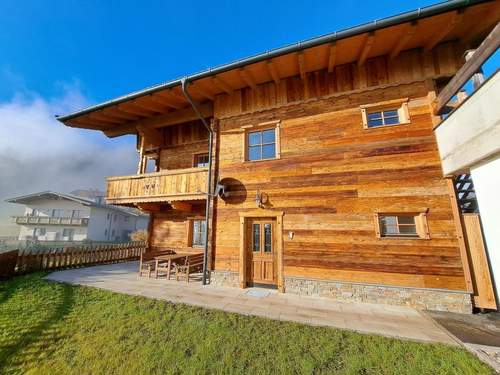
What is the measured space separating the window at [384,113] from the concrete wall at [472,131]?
109 centimetres

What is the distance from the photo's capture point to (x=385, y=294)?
5.72m

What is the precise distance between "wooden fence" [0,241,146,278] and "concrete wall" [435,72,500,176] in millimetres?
15471

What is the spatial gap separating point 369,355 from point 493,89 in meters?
5.52

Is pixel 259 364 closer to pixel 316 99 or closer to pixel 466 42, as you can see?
pixel 316 99

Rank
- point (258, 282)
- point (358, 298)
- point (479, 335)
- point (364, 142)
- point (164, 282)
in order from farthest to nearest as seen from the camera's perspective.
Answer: point (164, 282), point (258, 282), point (364, 142), point (358, 298), point (479, 335)

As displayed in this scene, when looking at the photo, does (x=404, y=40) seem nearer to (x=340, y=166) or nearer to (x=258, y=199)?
(x=340, y=166)

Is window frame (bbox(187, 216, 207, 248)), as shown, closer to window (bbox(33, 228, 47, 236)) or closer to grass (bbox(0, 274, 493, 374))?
grass (bbox(0, 274, 493, 374))

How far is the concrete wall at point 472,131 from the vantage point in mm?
4121

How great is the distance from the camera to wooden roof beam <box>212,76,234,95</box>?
7.65 meters

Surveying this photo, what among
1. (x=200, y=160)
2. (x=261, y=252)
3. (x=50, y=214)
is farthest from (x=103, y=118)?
(x=50, y=214)

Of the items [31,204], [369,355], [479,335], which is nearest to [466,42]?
[479,335]

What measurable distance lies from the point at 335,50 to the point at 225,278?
8201 mm

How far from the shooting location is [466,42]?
6.18 meters

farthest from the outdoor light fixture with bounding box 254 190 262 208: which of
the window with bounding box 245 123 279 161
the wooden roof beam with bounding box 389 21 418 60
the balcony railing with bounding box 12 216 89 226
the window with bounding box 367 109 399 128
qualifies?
the balcony railing with bounding box 12 216 89 226
